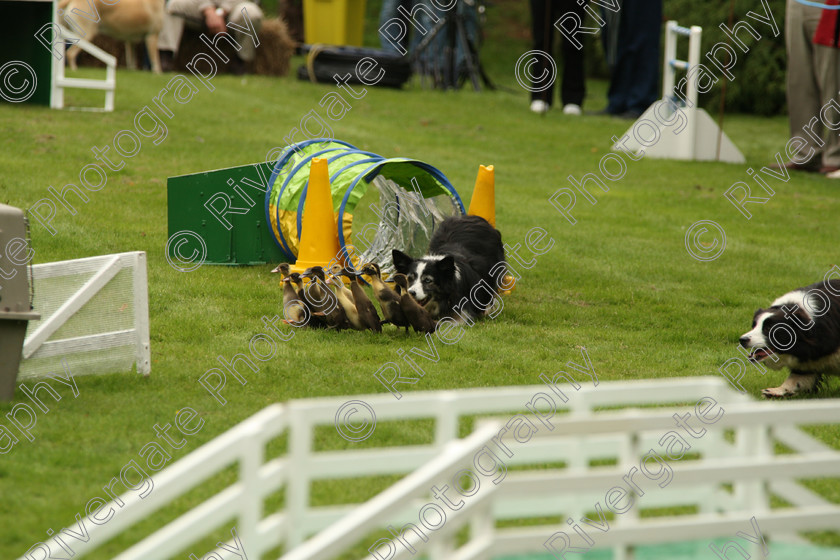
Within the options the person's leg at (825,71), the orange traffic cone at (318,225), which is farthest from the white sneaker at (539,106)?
the orange traffic cone at (318,225)

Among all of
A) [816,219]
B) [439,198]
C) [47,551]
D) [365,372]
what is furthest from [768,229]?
[47,551]

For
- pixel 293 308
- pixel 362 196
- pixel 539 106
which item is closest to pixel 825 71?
A: pixel 539 106

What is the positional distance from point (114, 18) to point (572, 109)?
23.3 feet

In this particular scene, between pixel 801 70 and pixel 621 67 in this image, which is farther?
pixel 621 67

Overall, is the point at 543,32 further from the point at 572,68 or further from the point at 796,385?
the point at 796,385

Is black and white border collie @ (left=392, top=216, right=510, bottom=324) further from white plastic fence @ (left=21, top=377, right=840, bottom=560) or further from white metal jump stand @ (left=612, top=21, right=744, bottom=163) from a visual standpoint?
white metal jump stand @ (left=612, top=21, right=744, bottom=163)

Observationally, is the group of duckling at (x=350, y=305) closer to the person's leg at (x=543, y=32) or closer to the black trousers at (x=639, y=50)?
the person's leg at (x=543, y=32)

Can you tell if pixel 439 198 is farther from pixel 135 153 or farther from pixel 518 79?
pixel 518 79

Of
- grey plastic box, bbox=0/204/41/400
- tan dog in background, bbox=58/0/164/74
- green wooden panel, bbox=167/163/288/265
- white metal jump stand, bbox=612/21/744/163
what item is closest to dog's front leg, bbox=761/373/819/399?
grey plastic box, bbox=0/204/41/400

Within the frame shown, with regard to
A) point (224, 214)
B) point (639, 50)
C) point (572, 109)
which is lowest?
point (572, 109)

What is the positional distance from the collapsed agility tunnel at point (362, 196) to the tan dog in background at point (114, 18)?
22.4 feet

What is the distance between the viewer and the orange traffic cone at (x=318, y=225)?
6.68m

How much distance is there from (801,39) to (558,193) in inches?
143

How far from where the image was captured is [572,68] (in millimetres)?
15031
